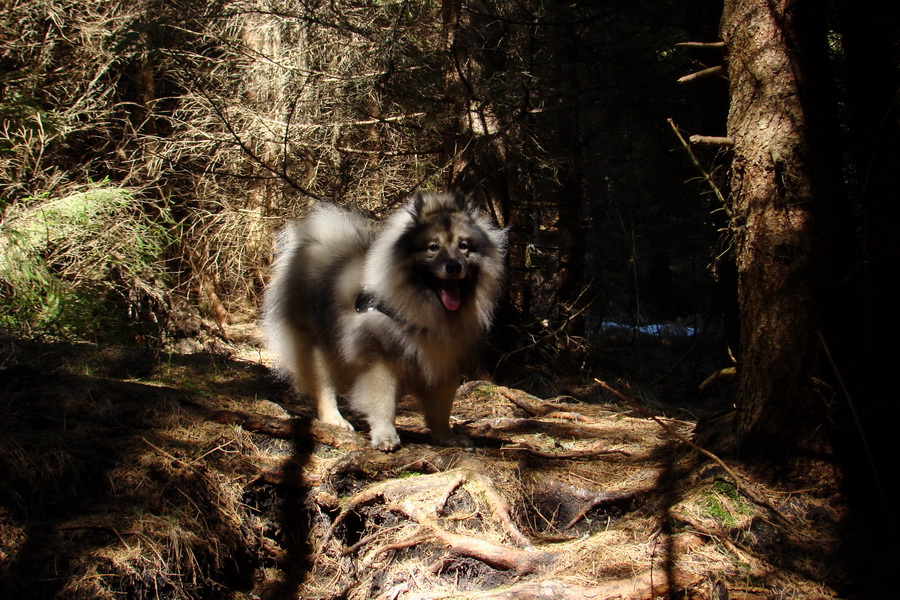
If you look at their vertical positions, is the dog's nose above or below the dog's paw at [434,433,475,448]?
above

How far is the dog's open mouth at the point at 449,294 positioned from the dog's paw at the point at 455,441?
0.91m

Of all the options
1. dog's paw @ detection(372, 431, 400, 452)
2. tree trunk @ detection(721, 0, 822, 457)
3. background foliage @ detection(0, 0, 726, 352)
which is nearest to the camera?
tree trunk @ detection(721, 0, 822, 457)

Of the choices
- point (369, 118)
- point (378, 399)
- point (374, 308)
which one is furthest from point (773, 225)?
point (369, 118)

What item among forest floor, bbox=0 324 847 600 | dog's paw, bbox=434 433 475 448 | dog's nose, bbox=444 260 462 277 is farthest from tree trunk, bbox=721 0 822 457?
dog's paw, bbox=434 433 475 448

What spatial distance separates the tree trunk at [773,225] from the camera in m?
2.97

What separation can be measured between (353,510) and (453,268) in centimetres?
150

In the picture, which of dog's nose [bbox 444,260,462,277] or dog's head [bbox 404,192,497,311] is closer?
dog's nose [bbox 444,260,462,277]

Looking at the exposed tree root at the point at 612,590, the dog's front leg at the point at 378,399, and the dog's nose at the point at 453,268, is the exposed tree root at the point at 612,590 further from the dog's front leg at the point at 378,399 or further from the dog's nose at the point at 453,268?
the dog's nose at the point at 453,268

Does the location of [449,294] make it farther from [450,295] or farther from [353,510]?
[353,510]

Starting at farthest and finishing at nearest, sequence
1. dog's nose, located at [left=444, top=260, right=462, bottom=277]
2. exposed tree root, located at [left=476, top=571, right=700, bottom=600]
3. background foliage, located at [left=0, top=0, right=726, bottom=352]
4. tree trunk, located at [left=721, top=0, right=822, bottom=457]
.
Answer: background foliage, located at [left=0, top=0, right=726, bottom=352], dog's nose, located at [left=444, top=260, right=462, bottom=277], tree trunk, located at [left=721, top=0, right=822, bottom=457], exposed tree root, located at [left=476, top=571, right=700, bottom=600]

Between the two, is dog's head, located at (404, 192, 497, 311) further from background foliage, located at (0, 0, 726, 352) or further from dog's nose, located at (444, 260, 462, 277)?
background foliage, located at (0, 0, 726, 352)

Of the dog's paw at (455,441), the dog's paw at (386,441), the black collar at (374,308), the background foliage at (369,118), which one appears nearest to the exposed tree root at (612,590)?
the dog's paw at (386,441)

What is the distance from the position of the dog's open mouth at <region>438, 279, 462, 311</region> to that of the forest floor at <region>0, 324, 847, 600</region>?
90 centimetres

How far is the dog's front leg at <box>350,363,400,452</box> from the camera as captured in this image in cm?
412
